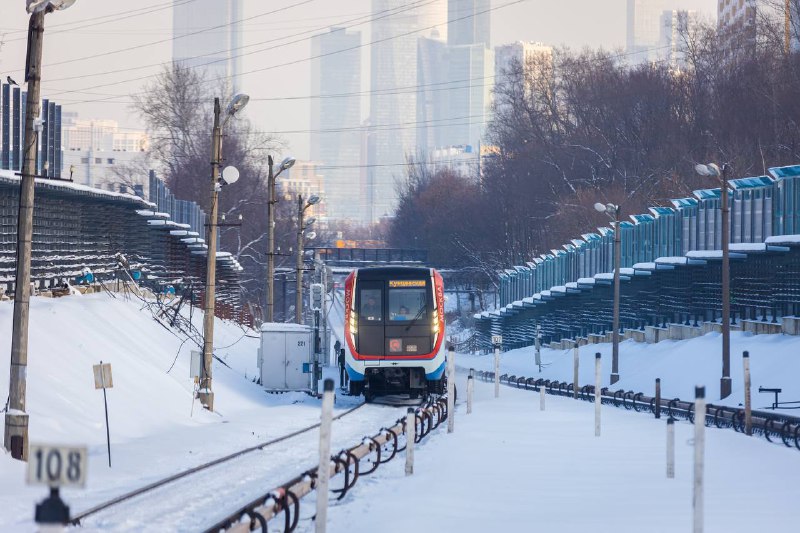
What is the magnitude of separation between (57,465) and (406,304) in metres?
29.6

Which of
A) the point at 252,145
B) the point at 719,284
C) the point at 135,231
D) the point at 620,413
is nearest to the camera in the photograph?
the point at 620,413

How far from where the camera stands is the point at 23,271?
67.3 ft

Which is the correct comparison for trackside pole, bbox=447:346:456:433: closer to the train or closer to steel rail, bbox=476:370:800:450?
steel rail, bbox=476:370:800:450

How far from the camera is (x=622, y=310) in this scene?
69.4 m

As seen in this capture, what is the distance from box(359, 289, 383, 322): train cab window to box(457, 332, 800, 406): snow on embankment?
9929 mm

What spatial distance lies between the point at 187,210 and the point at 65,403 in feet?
135

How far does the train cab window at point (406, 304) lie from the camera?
Answer: 3759 centimetres

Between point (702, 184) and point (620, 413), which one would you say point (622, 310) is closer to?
point (702, 184)

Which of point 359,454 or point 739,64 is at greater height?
point 739,64

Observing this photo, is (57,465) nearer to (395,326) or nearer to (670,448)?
(670,448)

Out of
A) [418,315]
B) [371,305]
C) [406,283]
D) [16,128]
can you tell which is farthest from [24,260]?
[16,128]

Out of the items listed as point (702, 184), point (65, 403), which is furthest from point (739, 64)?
point (65, 403)

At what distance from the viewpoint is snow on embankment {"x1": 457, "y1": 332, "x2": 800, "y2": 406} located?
40750 mm

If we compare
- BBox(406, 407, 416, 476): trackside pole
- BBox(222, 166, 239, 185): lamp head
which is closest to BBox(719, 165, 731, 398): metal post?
BBox(222, 166, 239, 185): lamp head
